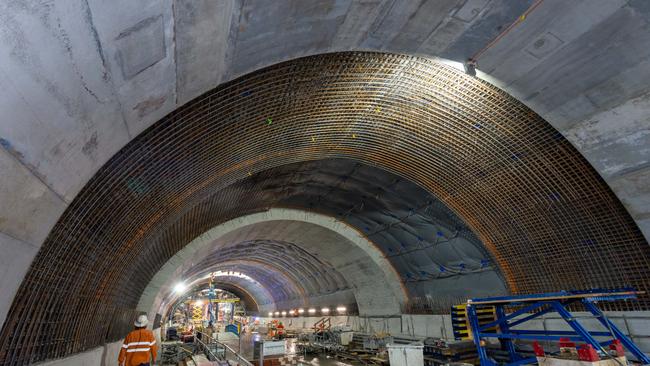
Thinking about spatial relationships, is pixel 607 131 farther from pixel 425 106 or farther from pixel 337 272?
pixel 337 272

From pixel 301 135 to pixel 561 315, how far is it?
6698 mm

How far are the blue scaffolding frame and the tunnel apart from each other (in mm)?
1623

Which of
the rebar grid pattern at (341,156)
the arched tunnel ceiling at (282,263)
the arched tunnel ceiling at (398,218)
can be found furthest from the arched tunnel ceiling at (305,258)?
the rebar grid pattern at (341,156)

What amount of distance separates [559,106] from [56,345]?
30.7 ft

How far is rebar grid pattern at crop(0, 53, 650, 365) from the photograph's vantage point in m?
5.65

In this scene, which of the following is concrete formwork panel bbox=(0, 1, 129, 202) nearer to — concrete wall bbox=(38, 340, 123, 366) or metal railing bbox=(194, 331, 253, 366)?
concrete wall bbox=(38, 340, 123, 366)

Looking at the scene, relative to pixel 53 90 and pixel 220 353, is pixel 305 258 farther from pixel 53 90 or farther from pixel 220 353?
pixel 53 90

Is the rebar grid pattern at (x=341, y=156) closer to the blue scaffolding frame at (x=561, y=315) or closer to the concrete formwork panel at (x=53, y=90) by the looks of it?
the blue scaffolding frame at (x=561, y=315)

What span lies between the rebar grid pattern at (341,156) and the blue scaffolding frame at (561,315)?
1728 mm

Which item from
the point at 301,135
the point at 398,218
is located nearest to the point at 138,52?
the point at 301,135

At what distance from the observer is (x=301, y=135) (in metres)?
8.79

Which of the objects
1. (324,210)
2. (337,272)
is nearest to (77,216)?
(324,210)

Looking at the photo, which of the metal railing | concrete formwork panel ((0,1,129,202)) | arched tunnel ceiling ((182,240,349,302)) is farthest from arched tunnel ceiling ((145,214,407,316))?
concrete formwork panel ((0,1,129,202))

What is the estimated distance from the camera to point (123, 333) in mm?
10898
